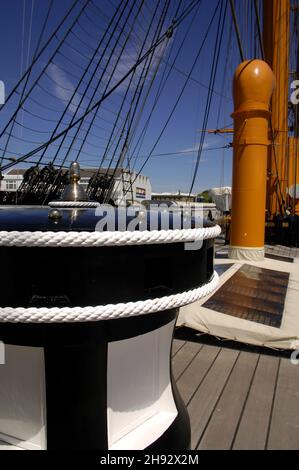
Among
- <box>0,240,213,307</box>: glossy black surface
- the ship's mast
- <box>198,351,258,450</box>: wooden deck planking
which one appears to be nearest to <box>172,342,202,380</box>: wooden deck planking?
<box>198,351,258,450</box>: wooden deck planking

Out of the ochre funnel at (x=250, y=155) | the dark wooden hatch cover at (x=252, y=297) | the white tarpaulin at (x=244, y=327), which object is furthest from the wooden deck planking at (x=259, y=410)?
the ochre funnel at (x=250, y=155)

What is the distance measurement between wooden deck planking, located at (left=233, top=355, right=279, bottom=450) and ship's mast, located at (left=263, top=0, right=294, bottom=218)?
6593 mm

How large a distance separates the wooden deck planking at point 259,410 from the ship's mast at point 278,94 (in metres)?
6.59

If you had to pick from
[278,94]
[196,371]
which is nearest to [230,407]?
[196,371]

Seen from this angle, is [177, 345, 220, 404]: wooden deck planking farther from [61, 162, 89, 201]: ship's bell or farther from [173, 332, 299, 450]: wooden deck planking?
[61, 162, 89, 201]: ship's bell

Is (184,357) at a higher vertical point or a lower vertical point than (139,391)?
lower

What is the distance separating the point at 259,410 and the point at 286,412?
0.13 m

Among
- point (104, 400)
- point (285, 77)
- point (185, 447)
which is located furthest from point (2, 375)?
point (285, 77)

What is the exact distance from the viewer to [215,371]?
2.33 metres

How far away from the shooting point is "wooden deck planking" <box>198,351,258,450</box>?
1645mm

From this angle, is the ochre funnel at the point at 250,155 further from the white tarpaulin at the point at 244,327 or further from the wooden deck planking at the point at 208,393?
the wooden deck planking at the point at 208,393

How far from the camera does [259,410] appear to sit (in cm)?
189

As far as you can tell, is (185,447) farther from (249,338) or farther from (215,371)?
(249,338)

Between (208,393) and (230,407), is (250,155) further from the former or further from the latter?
(230,407)
